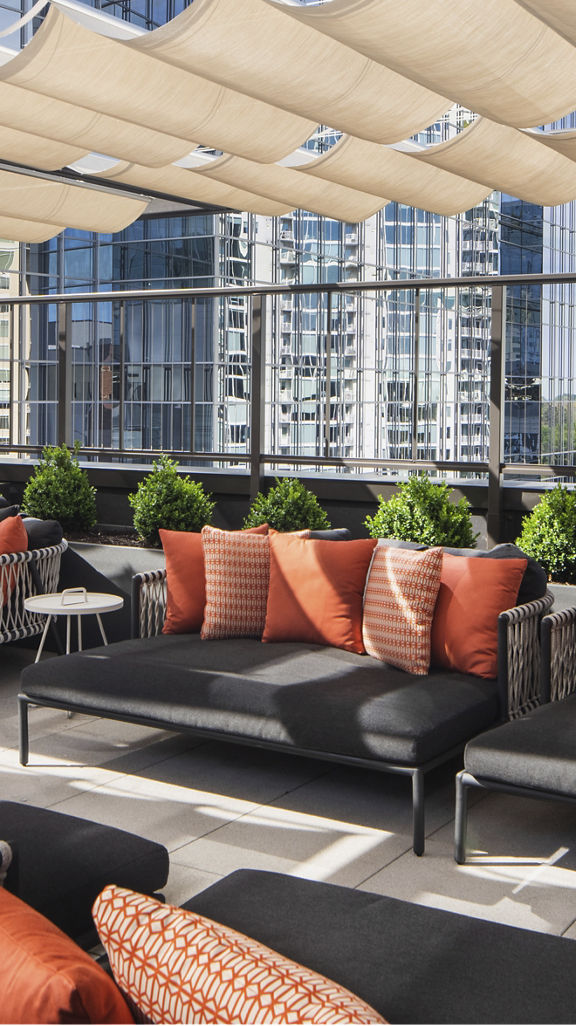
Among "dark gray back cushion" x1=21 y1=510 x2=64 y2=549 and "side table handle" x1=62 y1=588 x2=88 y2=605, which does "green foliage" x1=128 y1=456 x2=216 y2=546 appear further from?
"side table handle" x1=62 y1=588 x2=88 y2=605

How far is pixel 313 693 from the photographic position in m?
3.91

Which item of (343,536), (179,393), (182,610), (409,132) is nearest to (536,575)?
(343,536)

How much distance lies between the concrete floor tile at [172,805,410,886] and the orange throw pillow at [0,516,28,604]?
2325mm

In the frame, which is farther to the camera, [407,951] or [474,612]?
[474,612]

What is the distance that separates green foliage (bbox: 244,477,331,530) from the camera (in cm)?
561

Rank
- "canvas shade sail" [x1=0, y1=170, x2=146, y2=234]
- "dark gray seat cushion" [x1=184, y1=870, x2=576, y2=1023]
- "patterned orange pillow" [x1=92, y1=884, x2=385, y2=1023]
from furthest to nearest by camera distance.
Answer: "canvas shade sail" [x1=0, y1=170, x2=146, y2=234] → "dark gray seat cushion" [x1=184, y1=870, x2=576, y2=1023] → "patterned orange pillow" [x1=92, y1=884, x2=385, y2=1023]

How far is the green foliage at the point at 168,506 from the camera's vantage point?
6.03 meters

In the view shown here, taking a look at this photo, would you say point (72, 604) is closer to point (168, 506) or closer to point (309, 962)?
point (168, 506)

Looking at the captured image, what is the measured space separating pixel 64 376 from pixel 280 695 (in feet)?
13.0

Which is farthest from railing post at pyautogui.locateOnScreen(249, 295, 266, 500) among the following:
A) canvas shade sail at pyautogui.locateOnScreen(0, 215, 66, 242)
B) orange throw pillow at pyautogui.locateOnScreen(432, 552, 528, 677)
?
canvas shade sail at pyautogui.locateOnScreen(0, 215, 66, 242)

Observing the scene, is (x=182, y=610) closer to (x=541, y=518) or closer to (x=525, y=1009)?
(x=541, y=518)

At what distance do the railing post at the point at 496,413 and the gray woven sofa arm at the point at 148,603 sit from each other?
1.66 m

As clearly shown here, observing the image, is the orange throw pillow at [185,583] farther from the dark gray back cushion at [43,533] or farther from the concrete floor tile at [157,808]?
the dark gray back cushion at [43,533]

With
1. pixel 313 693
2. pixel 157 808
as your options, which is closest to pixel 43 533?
pixel 157 808
